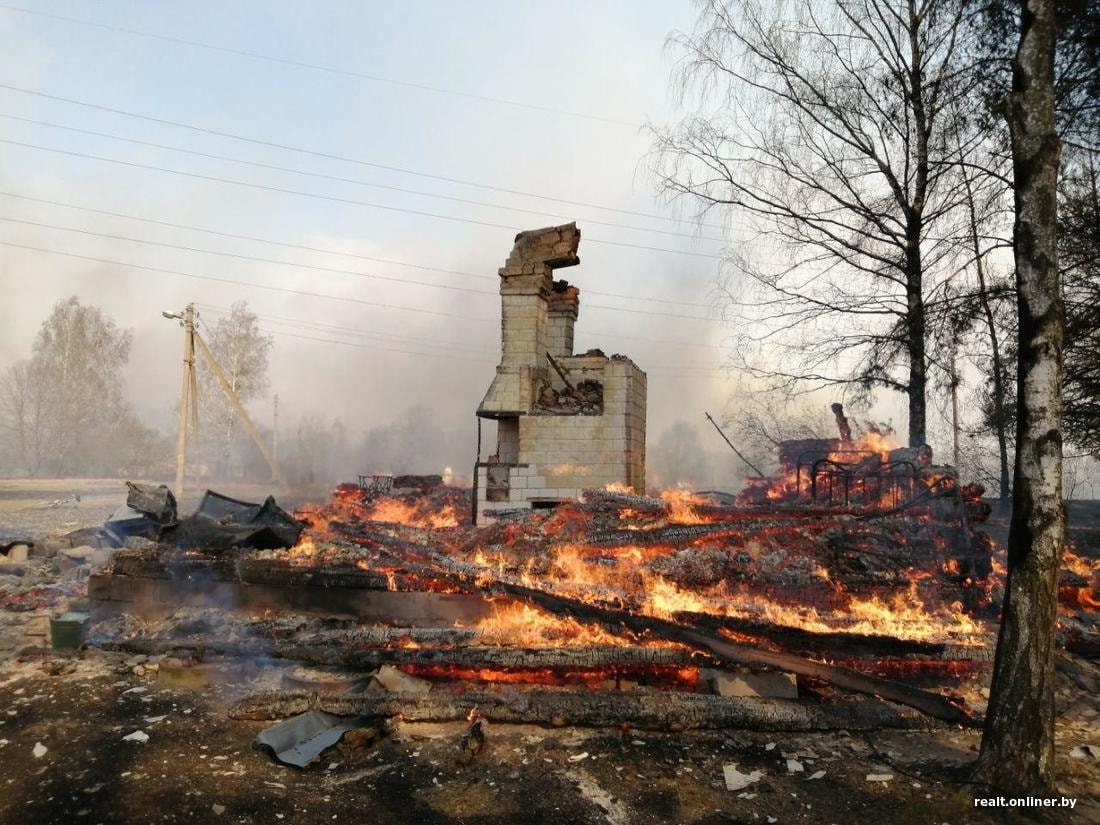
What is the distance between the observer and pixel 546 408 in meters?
13.7

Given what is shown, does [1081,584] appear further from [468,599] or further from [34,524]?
[34,524]

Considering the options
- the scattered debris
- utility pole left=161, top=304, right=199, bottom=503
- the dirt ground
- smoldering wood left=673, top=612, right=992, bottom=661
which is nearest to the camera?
the dirt ground

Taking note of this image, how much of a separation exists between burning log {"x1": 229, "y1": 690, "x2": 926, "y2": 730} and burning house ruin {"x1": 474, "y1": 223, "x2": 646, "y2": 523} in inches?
301

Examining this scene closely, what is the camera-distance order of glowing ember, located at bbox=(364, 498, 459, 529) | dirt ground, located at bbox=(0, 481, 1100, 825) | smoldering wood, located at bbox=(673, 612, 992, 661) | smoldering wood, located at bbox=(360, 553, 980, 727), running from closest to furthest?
dirt ground, located at bbox=(0, 481, 1100, 825) < smoldering wood, located at bbox=(360, 553, 980, 727) < smoldering wood, located at bbox=(673, 612, 992, 661) < glowing ember, located at bbox=(364, 498, 459, 529)

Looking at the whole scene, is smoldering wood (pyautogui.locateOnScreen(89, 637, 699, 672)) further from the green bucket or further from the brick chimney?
the brick chimney

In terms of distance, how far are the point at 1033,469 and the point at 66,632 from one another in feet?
30.6

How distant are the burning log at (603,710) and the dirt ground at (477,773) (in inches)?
3.8

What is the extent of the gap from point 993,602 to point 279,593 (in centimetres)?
912

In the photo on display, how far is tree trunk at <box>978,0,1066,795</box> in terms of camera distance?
420cm

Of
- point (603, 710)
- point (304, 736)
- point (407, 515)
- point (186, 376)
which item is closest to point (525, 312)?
point (407, 515)

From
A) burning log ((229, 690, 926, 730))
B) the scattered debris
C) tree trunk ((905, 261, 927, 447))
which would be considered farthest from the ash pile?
tree trunk ((905, 261, 927, 447))

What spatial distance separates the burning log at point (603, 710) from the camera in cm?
545

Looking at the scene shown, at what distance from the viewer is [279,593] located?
852 cm

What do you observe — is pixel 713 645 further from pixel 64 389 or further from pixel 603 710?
pixel 64 389
